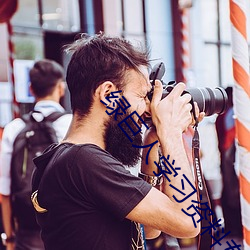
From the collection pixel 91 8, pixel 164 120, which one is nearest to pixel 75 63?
pixel 164 120

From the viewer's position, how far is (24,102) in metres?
6.33

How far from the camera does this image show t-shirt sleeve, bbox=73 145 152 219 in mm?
1331

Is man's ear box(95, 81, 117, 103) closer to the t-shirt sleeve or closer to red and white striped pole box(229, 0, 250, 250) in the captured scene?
the t-shirt sleeve

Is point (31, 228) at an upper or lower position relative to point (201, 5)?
lower

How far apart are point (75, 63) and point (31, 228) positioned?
1385mm

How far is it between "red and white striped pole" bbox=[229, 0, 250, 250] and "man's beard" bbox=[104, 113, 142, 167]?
48 cm

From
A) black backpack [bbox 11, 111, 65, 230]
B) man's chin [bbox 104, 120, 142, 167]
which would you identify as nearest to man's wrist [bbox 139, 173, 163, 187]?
man's chin [bbox 104, 120, 142, 167]

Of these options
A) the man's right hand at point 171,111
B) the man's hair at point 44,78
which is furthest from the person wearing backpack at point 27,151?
the man's right hand at point 171,111

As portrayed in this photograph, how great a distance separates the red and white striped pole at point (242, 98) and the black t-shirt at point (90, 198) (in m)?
0.56

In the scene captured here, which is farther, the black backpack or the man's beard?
the black backpack

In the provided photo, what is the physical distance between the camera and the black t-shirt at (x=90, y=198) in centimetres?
134

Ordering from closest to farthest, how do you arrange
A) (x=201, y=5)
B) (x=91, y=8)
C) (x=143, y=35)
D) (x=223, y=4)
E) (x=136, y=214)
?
(x=136, y=214)
(x=91, y=8)
(x=143, y=35)
(x=201, y=5)
(x=223, y=4)

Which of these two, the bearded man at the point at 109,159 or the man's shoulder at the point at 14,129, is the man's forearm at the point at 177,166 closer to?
the bearded man at the point at 109,159

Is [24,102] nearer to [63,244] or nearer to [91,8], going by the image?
[91,8]
